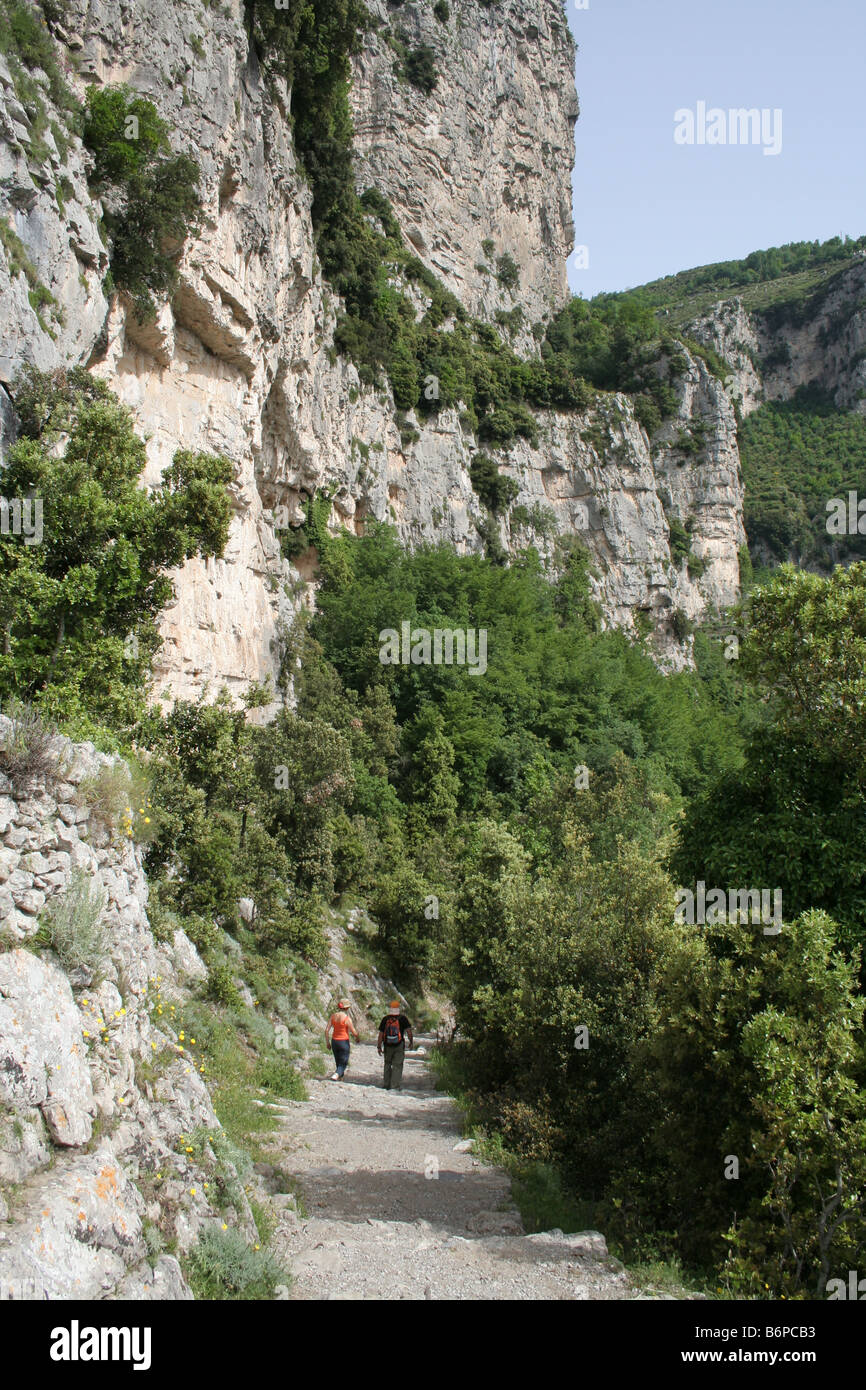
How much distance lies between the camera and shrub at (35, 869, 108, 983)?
6945 millimetres

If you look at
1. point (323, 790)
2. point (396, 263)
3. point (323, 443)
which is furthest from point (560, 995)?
point (396, 263)

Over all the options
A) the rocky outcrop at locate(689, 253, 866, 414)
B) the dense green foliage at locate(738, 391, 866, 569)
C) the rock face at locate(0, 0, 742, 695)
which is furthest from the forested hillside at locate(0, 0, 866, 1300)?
the rocky outcrop at locate(689, 253, 866, 414)

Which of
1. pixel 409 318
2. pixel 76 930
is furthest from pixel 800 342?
pixel 76 930

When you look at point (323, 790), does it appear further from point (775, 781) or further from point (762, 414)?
point (762, 414)

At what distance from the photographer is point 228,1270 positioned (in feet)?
21.3

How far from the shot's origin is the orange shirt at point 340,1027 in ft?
54.1

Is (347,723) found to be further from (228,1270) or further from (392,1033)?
(228,1270)

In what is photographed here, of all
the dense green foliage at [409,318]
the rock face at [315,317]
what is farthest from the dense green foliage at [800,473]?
the dense green foliage at [409,318]

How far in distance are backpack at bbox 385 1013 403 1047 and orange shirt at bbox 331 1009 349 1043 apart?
92 centimetres

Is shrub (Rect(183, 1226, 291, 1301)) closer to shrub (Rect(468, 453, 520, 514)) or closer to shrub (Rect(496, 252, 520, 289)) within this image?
shrub (Rect(468, 453, 520, 514))

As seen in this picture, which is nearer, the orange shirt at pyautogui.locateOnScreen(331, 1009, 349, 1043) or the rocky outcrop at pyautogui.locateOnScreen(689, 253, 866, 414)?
the orange shirt at pyautogui.locateOnScreen(331, 1009, 349, 1043)

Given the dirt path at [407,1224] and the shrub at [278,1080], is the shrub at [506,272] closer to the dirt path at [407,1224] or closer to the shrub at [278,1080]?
the shrub at [278,1080]

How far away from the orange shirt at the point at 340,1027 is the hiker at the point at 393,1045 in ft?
2.22
